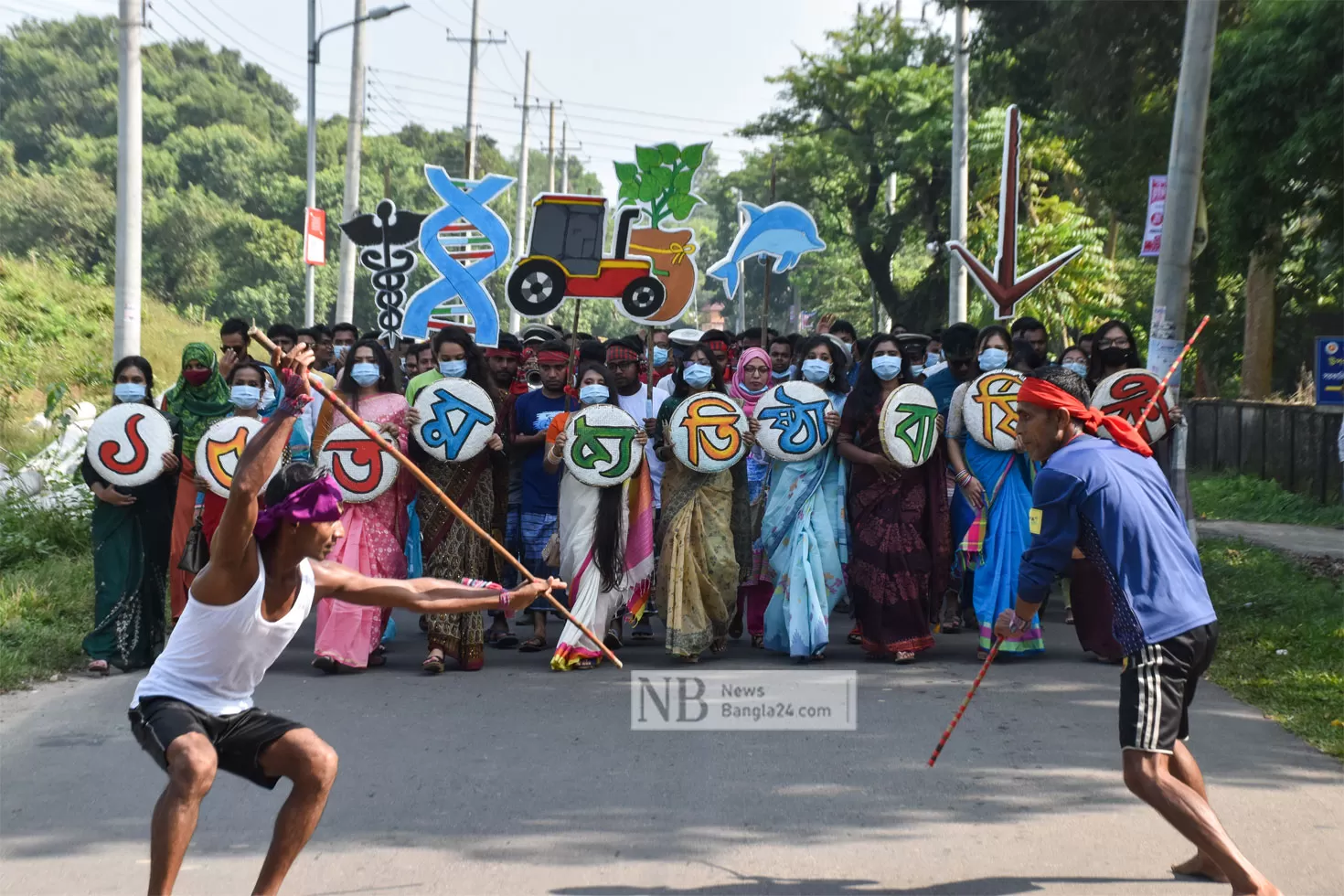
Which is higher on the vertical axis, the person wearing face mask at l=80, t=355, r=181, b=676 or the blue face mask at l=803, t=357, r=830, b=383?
the blue face mask at l=803, t=357, r=830, b=383

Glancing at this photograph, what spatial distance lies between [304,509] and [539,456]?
5430 mm

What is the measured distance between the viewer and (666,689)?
26.1 ft

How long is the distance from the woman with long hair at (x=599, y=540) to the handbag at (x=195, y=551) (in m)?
2.02

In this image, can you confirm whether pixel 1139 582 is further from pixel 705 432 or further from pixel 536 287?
pixel 536 287

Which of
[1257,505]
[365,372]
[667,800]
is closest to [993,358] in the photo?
[365,372]

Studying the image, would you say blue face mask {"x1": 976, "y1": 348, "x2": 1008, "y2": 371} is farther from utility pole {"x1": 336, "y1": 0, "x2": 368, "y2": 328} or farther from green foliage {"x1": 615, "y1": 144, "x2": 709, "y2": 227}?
utility pole {"x1": 336, "y1": 0, "x2": 368, "y2": 328}

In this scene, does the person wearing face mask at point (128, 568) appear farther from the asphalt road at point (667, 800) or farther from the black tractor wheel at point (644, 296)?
the black tractor wheel at point (644, 296)

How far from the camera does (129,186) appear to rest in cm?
1351

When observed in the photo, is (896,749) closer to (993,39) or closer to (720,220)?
(993,39)

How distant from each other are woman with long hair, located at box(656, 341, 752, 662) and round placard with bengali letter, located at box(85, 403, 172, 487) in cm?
289

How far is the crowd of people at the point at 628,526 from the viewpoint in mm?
8586

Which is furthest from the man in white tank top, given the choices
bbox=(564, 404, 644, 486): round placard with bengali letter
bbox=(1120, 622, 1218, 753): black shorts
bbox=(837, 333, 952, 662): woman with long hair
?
bbox=(837, 333, 952, 662): woman with long hair

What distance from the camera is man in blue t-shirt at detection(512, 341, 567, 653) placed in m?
9.51

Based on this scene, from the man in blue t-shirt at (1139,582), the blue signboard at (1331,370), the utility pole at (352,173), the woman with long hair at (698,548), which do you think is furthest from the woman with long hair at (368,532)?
the utility pole at (352,173)
